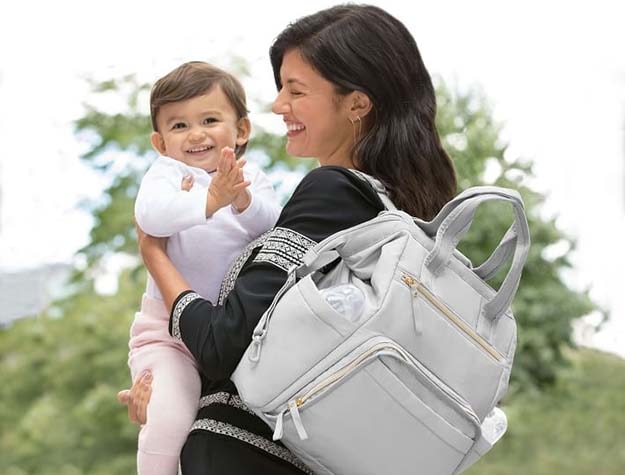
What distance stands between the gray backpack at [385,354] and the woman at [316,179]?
69 mm

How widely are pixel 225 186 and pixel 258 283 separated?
0.74 ft

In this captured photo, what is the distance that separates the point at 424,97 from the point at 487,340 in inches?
17.1

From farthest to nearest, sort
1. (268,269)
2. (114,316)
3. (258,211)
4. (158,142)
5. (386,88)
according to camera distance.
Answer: (114,316) → (158,142) → (258,211) → (386,88) → (268,269)

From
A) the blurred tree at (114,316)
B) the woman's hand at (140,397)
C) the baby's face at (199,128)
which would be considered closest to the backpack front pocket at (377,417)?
the woman's hand at (140,397)

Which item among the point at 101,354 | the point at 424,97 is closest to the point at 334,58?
the point at 424,97

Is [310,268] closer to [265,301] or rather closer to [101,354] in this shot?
[265,301]

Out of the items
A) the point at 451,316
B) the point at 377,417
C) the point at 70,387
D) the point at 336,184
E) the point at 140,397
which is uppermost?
the point at 336,184

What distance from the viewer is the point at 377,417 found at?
154 cm

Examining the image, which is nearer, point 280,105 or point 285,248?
point 285,248

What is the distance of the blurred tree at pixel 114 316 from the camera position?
20.9 feet

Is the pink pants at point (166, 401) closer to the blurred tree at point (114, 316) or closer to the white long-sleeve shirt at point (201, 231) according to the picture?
the white long-sleeve shirt at point (201, 231)

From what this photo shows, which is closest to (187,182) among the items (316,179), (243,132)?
(243,132)

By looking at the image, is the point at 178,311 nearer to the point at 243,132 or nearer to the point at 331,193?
the point at 331,193

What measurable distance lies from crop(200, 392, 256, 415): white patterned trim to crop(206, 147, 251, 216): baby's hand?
29 centimetres
